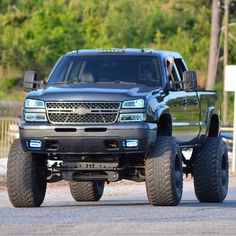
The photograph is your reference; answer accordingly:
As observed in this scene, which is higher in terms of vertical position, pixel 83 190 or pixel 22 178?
pixel 22 178

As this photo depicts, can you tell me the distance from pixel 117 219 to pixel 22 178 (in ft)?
9.68

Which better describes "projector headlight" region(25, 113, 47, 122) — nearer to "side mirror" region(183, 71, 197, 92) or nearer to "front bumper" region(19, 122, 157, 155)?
"front bumper" region(19, 122, 157, 155)

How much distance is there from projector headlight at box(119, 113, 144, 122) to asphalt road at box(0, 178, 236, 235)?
119cm

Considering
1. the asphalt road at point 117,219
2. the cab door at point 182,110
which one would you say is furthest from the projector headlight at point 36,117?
the cab door at point 182,110

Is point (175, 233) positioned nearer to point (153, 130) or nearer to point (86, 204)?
point (153, 130)

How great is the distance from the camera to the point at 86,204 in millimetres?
20594

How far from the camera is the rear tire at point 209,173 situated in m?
20.3

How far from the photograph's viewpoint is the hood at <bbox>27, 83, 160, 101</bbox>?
1805cm

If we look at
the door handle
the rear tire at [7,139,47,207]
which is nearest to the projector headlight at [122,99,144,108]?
the rear tire at [7,139,47,207]

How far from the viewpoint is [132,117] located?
18.0 m

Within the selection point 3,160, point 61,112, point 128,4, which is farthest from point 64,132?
point 128,4

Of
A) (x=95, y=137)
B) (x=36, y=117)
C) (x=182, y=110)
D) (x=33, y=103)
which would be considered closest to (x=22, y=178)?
(x=36, y=117)

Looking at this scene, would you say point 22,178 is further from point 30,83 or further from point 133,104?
point 133,104

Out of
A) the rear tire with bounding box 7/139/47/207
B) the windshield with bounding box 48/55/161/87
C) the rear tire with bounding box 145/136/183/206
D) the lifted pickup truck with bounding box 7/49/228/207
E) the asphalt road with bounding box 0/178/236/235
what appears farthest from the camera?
the windshield with bounding box 48/55/161/87
